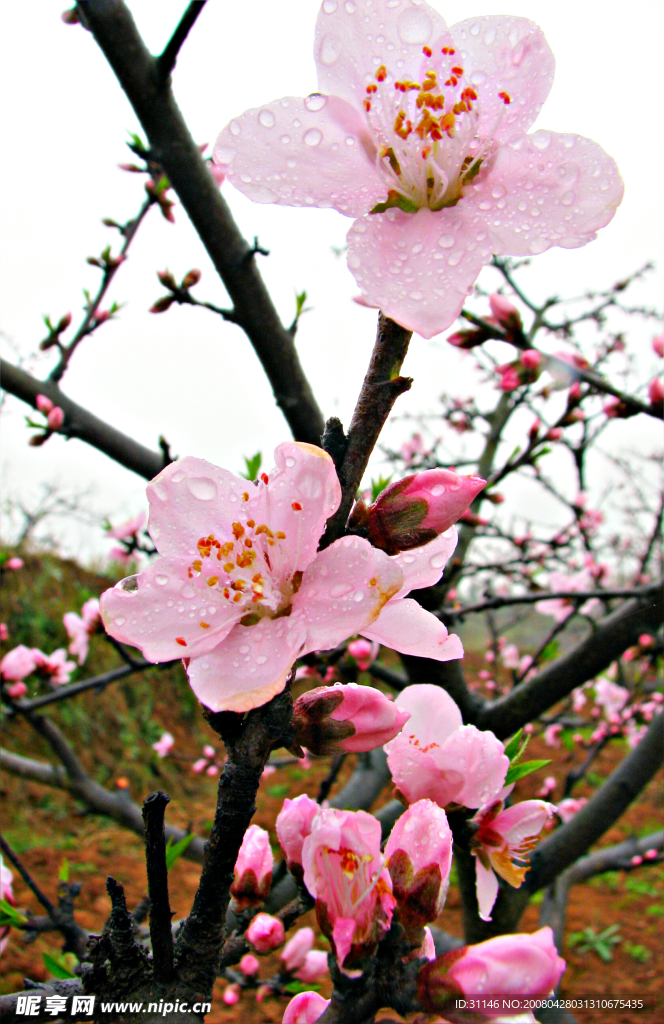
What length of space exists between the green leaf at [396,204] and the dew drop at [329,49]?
0.17 metres

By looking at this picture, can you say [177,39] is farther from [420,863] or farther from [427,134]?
[420,863]

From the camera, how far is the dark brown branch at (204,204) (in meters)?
1.66

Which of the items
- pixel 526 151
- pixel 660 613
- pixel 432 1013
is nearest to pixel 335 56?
pixel 526 151

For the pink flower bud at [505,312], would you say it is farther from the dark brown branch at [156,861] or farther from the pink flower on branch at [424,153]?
the dark brown branch at [156,861]

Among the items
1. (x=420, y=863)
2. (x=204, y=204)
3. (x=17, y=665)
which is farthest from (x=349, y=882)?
(x=17, y=665)

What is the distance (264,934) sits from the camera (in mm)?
918

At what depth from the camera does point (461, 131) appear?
718 mm

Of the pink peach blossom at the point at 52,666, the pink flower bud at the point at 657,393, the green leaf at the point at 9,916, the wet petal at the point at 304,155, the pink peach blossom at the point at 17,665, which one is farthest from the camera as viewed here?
the pink peach blossom at the point at 52,666

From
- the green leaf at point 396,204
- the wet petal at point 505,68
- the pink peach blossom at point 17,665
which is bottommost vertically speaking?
the green leaf at point 396,204

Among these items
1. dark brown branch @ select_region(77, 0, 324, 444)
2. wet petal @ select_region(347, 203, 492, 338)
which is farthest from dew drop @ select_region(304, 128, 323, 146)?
dark brown branch @ select_region(77, 0, 324, 444)

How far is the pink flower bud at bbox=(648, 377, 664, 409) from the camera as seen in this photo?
2.30 meters

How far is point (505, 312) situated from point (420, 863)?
1.91 meters

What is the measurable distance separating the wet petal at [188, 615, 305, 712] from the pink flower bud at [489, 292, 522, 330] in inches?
72.9

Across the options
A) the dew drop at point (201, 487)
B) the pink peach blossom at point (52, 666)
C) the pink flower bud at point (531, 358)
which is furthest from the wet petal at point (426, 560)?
the pink peach blossom at point (52, 666)
